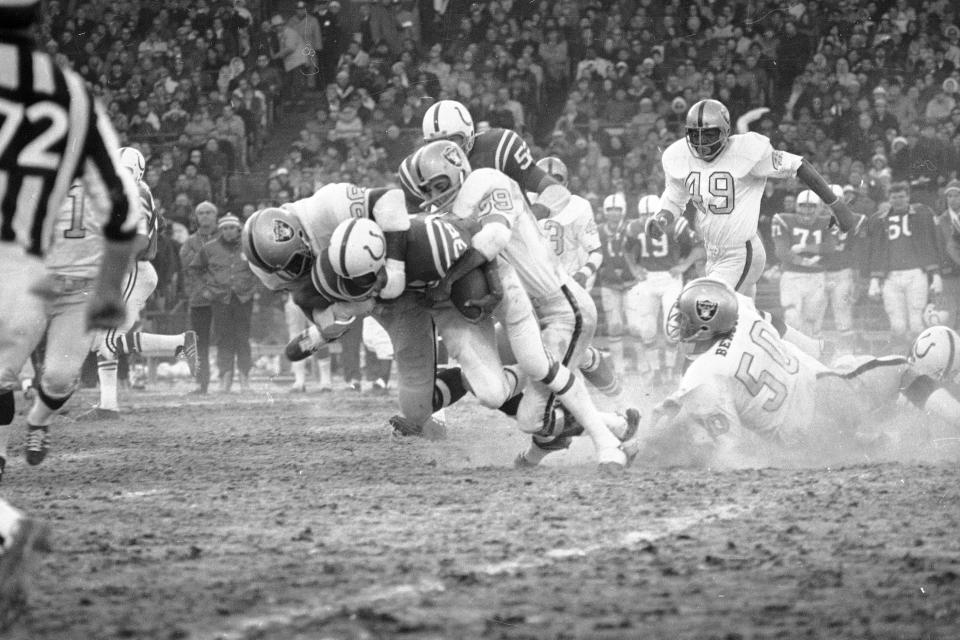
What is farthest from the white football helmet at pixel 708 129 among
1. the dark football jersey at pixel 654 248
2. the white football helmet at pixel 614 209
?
the white football helmet at pixel 614 209

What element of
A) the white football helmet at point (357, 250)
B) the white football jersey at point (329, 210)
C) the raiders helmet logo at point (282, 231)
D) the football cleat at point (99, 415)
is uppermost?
the white football jersey at point (329, 210)

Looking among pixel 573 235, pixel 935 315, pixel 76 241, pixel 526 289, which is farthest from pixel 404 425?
pixel 935 315

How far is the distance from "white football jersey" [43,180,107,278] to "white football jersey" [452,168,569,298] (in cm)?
243

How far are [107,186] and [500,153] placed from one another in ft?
16.4

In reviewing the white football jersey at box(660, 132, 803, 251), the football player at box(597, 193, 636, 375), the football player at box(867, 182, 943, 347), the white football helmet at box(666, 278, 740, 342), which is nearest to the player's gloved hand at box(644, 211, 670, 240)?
the white football jersey at box(660, 132, 803, 251)

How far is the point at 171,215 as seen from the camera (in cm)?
2016

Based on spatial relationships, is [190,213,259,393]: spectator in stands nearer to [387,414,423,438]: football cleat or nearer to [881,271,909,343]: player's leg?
[881,271,909,343]: player's leg

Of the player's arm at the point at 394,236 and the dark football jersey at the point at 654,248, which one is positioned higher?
the dark football jersey at the point at 654,248

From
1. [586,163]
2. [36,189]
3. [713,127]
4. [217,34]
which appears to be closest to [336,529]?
[36,189]

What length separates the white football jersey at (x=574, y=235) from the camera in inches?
554

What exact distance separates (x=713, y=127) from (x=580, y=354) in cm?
236

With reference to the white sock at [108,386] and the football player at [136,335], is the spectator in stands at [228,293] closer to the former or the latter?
the football player at [136,335]

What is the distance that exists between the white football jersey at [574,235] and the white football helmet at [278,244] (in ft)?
20.5

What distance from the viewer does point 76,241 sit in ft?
30.6
